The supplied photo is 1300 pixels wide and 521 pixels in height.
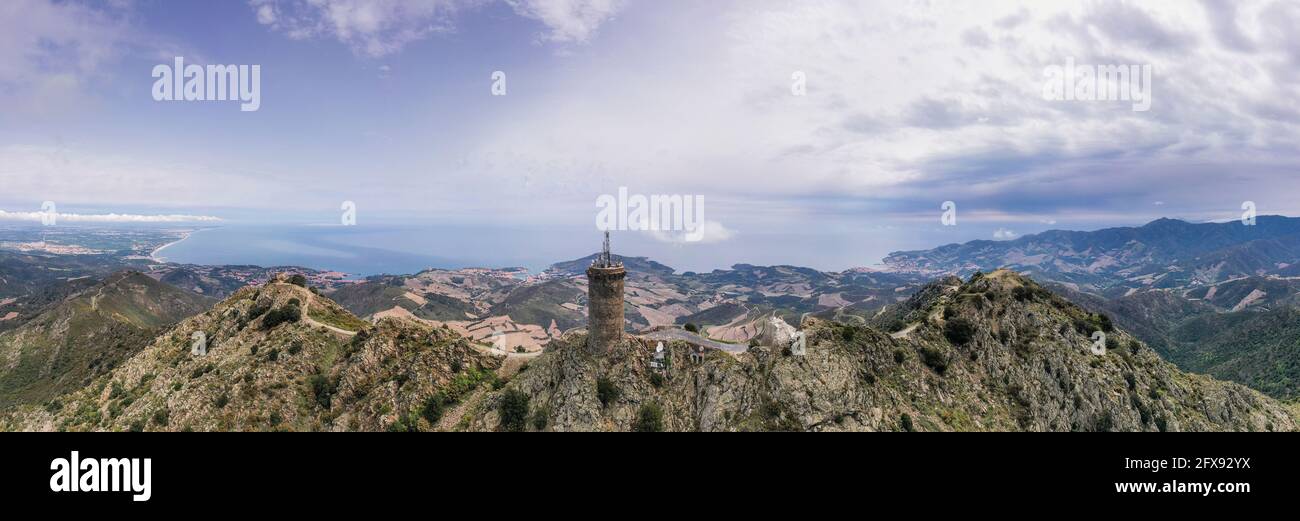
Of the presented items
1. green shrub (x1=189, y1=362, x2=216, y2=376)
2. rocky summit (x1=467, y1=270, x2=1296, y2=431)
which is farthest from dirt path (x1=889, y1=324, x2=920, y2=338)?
green shrub (x1=189, y1=362, x2=216, y2=376)

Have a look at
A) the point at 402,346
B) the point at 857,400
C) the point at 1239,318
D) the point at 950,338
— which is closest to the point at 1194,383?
the point at 950,338

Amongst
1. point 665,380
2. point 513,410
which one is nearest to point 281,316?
point 513,410

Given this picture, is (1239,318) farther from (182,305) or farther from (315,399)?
(182,305)

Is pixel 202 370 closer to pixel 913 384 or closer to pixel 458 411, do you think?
pixel 458 411

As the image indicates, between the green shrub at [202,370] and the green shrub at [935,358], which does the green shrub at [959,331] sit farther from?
the green shrub at [202,370]
